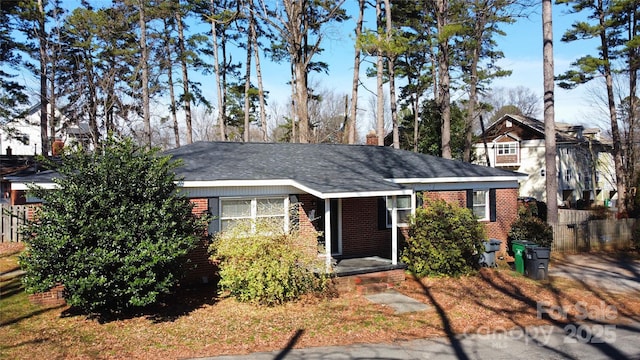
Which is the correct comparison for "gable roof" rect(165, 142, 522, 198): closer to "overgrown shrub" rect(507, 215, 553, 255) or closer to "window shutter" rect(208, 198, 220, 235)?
"window shutter" rect(208, 198, 220, 235)

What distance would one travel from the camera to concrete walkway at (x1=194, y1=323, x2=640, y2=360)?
7.23 meters

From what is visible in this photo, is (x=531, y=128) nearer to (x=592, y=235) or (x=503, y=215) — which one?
(x=592, y=235)

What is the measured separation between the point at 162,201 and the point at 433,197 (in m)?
9.45

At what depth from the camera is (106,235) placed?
8.17 metres

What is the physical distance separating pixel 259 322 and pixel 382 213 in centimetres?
661

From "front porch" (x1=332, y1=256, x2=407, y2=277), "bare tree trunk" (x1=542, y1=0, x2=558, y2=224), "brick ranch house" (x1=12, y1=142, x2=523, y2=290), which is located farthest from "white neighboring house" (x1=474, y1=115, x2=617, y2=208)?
"front porch" (x1=332, y1=256, x2=407, y2=277)

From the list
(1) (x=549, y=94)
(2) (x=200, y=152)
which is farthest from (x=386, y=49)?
(2) (x=200, y=152)

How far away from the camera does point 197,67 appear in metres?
29.6

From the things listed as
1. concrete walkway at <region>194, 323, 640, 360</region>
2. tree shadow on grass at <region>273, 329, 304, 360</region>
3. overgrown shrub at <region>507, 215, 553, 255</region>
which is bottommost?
concrete walkway at <region>194, 323, 640, 360</region>

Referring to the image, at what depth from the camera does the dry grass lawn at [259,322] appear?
745 cm

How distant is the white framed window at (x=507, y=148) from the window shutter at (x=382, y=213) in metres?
28.3

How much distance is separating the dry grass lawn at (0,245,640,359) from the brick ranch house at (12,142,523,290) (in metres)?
1.57

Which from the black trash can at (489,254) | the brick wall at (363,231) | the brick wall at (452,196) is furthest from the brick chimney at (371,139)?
the black trash can at (489,254)

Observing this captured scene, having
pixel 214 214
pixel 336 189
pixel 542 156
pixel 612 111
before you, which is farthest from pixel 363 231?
pixel 542 156
